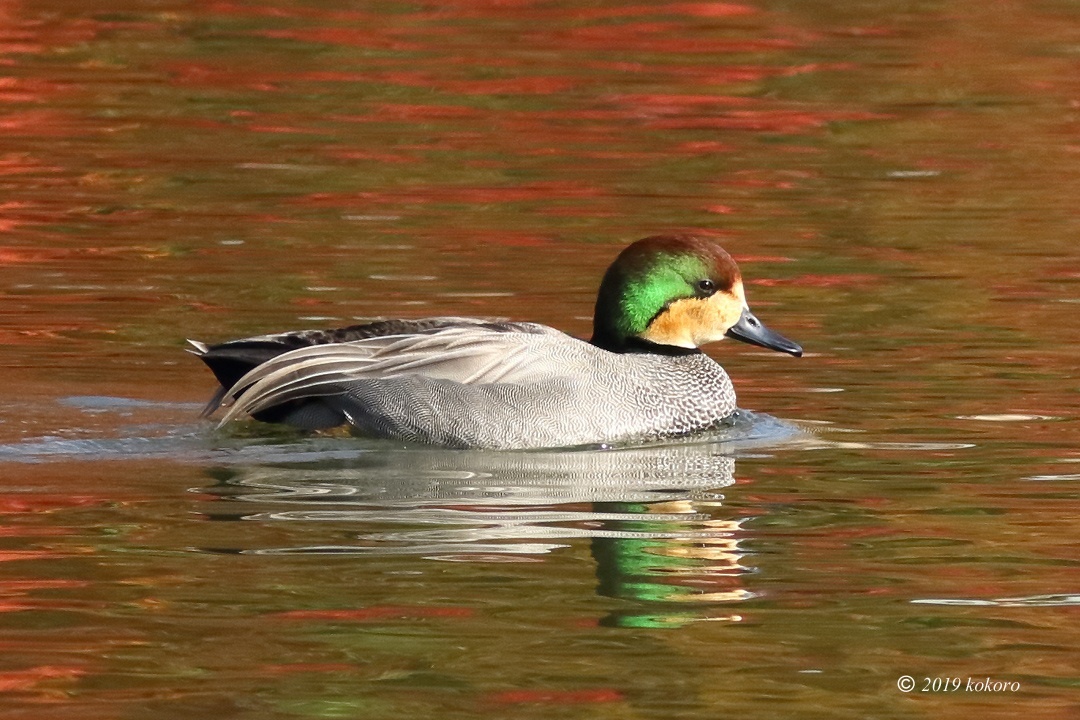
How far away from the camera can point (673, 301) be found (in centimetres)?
936

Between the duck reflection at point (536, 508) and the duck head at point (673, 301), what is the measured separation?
0.55m

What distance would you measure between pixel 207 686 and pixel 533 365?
132 inches

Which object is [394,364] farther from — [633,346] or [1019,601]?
[1019,601]

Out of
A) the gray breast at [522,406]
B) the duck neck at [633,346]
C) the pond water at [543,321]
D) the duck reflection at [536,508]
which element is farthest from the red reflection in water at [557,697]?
the duck neck at [633,346]

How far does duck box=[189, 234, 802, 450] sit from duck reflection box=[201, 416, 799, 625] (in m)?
0.12

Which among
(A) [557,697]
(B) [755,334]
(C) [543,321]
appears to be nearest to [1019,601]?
(A) [557,697]

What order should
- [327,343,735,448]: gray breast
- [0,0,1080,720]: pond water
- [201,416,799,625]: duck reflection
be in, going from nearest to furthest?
[0,0,1080,720]: pond water, [201,416,799,625]: duck reflection, [327,343,735,448]: gray breast

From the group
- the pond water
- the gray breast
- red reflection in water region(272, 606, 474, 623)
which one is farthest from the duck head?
red reflection in water region(272, 606, 474, 623)

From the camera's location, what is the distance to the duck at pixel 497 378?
8727 mm

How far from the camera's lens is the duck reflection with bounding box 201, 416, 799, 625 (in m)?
6.80

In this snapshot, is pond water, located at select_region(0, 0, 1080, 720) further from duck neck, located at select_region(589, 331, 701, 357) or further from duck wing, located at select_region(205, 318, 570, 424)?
duck neck, located at select_region(589, 331, 701, 357)

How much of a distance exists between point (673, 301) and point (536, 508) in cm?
194

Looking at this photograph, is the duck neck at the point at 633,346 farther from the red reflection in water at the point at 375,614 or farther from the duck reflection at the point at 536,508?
the red reflection in water at the point at 375,614

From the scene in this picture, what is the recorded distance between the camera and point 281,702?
18.1 ft
